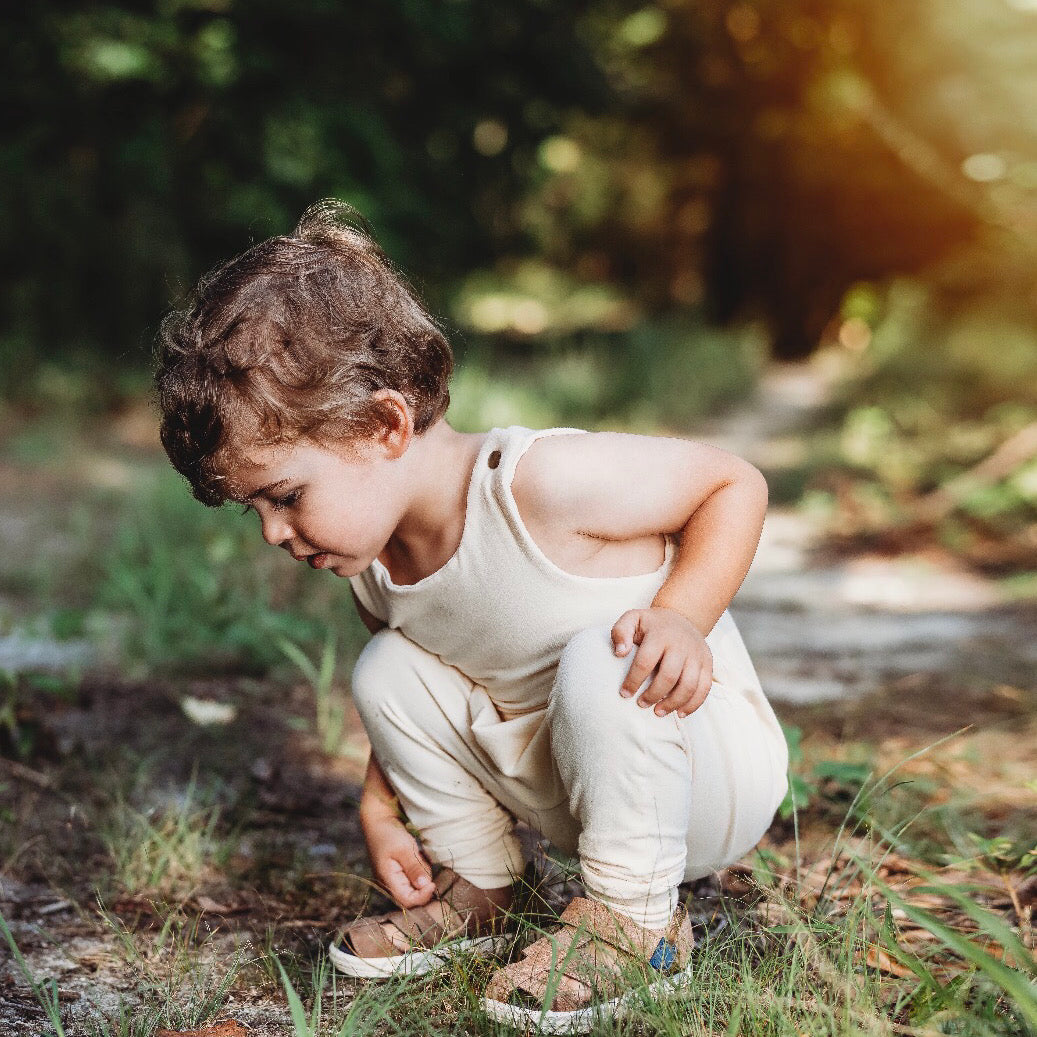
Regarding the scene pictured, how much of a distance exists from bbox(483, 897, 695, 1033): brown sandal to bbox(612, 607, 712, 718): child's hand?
0.28m

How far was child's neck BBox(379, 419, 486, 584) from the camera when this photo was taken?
66.9 inches

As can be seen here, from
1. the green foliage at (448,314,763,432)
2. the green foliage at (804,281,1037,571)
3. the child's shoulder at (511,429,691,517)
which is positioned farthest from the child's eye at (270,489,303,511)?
the green foliage at (448,314,763,432)

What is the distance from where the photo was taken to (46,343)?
8.70 meters

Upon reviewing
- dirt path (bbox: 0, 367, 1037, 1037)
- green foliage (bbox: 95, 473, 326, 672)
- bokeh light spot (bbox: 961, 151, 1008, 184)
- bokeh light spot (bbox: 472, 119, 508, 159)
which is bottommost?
green foliage (bbox: 95, 473, 326, 672)

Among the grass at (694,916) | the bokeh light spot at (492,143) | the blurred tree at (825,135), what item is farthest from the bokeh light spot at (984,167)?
the grass at (694,916)

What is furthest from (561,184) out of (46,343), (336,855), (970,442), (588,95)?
(336,855)

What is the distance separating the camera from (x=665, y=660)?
4.86 feet

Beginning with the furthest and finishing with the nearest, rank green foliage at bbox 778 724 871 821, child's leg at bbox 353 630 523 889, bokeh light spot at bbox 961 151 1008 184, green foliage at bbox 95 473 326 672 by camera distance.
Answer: bokeh light spot at bbox 961 151 1008 184
green foliage at bbox 95 473 326 672
green foliage at bbox 778 724 871 821
child's leg at bbox 353 630 523 889

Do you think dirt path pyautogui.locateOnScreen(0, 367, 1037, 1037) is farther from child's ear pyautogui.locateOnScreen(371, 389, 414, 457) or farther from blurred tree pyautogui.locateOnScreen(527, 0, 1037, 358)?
blurred tree pyautogui.locateOnScreen(527, 0, 1037, 358)

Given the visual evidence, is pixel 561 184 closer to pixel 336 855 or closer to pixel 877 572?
pixel 877 572

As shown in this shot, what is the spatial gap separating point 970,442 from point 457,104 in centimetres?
473

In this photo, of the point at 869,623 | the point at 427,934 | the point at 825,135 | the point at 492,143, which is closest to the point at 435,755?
the point at 427,934

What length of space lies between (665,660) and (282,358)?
67cm

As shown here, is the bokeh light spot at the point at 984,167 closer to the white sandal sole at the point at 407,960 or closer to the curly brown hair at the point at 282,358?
the curly brown hair at the point at 282,358
